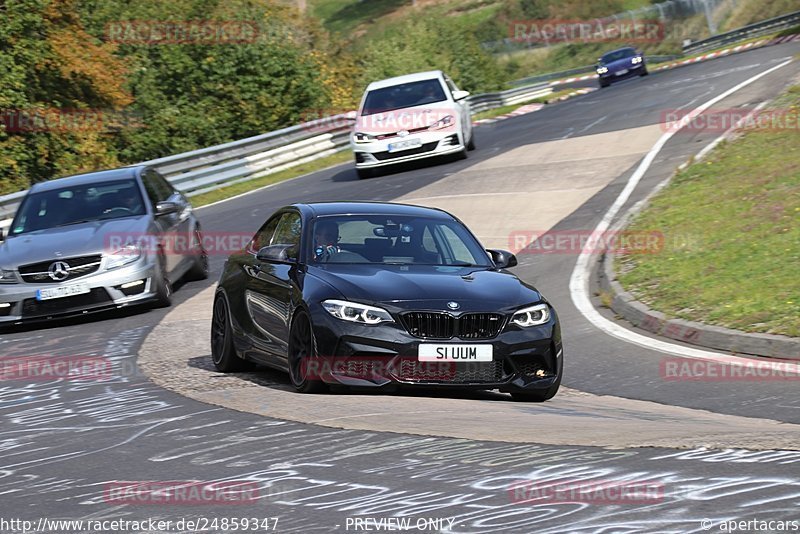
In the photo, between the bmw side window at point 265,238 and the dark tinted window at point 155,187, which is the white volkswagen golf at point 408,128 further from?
the bmw side window at point 265,238

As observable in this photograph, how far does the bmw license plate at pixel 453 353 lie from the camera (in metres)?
8.87

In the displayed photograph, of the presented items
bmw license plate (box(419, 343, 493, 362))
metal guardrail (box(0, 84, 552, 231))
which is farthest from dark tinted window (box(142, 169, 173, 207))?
metal guardrail (box(0, 84, 552, 231))

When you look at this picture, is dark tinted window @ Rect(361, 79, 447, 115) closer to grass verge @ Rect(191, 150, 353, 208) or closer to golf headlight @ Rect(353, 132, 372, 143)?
golf headlight @ Rect(353, 132, 372, 143)

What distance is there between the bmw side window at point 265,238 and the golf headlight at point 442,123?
51.9 feet

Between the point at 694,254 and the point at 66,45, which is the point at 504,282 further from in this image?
the point at 66,45

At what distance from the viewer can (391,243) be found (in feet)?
33.3

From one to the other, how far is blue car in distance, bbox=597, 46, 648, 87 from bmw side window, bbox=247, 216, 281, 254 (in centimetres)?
4161

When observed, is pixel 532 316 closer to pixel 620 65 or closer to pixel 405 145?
pixel 405 145

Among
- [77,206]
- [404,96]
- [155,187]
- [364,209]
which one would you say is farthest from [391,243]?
[404,96]

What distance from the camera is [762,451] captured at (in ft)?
22.2

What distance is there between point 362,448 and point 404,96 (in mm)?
20858

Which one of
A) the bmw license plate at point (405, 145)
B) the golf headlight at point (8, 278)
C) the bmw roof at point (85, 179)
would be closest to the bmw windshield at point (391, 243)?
the golf headlight at point (8, 278)

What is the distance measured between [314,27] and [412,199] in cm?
3424

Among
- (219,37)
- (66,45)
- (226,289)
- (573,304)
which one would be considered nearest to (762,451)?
(226,289)
